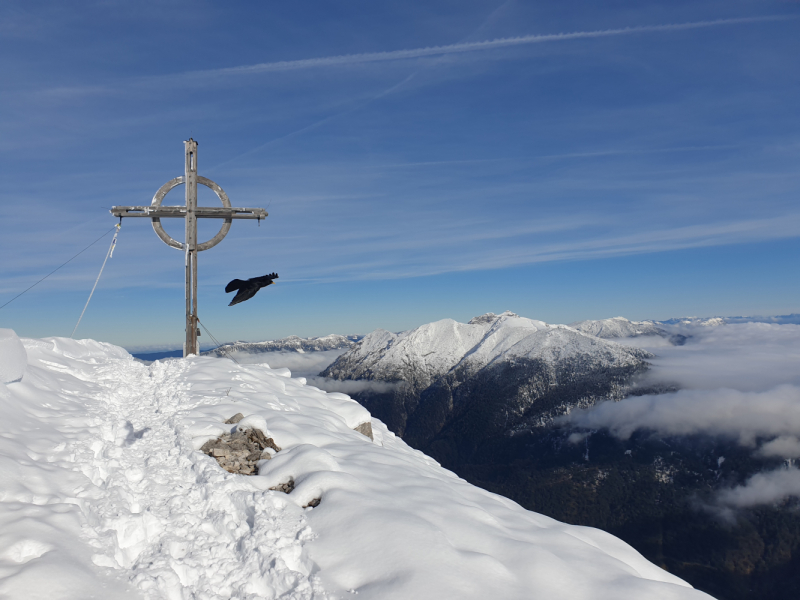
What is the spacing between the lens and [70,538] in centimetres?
729

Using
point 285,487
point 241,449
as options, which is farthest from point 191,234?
point 285,487

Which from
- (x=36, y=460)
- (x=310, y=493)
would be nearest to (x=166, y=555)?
(x=310, y=493)

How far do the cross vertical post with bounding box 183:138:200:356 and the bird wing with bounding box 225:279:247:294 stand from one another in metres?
1.63

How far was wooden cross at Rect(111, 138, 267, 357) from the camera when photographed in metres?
22.3

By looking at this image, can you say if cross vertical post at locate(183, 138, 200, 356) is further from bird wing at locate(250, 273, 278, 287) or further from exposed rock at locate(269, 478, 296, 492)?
exposed rock at locate(269, 478, 296, 492)

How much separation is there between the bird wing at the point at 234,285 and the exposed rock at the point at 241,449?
11.9m

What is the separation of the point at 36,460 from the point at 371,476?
253 inches

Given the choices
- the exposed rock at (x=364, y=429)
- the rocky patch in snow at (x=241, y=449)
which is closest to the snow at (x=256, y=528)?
the rocky patch in snow at (x=241, y=449)

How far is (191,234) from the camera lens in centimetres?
2270

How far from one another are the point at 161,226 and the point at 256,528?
18.1m

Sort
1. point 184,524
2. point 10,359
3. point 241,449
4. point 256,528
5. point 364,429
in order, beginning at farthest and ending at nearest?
point 364,429 < point 10,359 < point 241,449 < point 184,524 < point 256,528

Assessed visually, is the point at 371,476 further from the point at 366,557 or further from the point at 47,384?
the point at 47,384

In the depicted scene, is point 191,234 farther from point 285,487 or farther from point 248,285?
point 285,487

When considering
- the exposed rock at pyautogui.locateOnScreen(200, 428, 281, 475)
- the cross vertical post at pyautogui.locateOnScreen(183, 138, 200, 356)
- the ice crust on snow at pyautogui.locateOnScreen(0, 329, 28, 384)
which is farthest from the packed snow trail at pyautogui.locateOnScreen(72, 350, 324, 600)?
the cross vertical post at pyautogui.locateOnScreen(183, 138, 200, 356)
